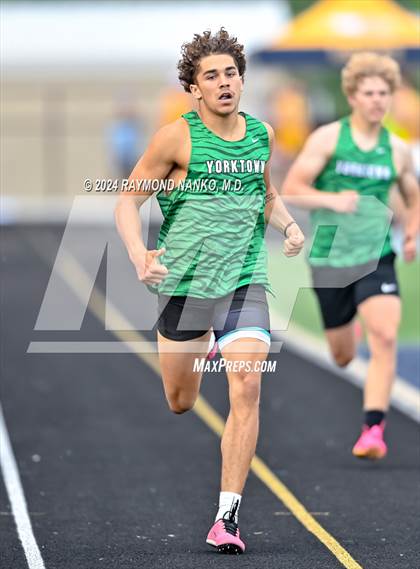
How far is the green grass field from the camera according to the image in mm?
16188

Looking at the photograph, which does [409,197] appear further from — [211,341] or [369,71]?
[211,341]

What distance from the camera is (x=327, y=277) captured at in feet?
31.6

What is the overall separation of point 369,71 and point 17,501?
3.33 meters

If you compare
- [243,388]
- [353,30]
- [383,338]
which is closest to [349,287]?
[383,338]

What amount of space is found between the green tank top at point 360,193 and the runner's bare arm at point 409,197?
0.09 meters

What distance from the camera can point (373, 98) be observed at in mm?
9375

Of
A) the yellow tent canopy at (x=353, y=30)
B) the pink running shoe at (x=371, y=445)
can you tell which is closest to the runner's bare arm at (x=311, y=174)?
the pink running shoe at (x=371, y=445)

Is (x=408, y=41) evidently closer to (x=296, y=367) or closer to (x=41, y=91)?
(x=296, y=367)

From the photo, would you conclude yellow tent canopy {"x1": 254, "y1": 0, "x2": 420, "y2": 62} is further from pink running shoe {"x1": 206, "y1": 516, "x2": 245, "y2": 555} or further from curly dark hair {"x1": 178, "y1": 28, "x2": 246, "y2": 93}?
pink running shoe {"x1": 206, "y1": 516, "x2": 245, "y2": 555}

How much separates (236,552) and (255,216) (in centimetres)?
154

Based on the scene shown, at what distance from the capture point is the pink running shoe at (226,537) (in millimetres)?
7015

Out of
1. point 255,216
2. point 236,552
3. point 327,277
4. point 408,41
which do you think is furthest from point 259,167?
point 408,41

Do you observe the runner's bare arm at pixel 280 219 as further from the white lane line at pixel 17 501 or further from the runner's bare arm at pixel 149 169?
the white lane line at pixel 17 501

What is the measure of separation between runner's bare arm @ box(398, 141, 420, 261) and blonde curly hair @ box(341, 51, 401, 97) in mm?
402
